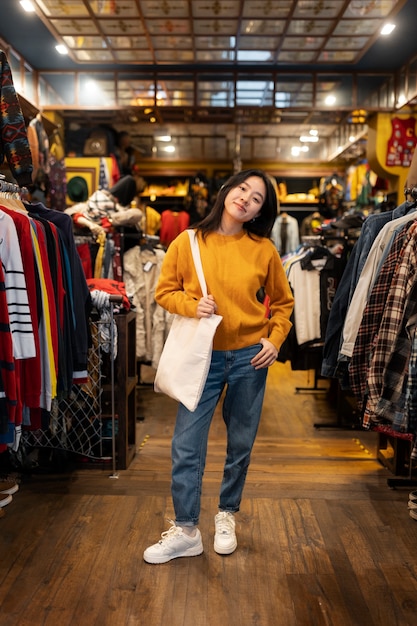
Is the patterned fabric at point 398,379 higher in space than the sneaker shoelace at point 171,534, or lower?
higher

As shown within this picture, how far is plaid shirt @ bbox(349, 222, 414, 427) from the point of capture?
2.37m

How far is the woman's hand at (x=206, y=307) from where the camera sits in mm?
1955

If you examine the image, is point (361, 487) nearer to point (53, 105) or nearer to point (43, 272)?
point (43, 272)

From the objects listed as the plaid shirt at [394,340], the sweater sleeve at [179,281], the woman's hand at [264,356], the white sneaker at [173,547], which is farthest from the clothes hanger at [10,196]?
the plaid shirt at [394,340]

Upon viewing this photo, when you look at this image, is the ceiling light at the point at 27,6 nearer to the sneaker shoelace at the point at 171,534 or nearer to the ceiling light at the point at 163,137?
the ceiling light at the point at 163,137

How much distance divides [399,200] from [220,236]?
4.63 metres

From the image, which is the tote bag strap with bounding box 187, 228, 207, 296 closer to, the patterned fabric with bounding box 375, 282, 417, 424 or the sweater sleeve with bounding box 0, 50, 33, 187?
the patterned fabric with bounding box 375, 282, 417, 424

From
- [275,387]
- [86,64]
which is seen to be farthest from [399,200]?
[86,64]

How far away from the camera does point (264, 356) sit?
203 centimetres

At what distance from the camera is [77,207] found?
4.19 m

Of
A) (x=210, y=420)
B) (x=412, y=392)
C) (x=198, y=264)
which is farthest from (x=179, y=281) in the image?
(x=412, y=392)

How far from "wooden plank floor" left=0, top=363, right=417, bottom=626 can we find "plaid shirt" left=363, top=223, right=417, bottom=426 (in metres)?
0.56

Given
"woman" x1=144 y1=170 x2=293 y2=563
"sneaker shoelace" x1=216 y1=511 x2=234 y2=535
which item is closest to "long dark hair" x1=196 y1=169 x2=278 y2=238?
"woman" x1=144 y1=170 x2=293 y2=563

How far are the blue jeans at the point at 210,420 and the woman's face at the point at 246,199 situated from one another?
0.49 meters
